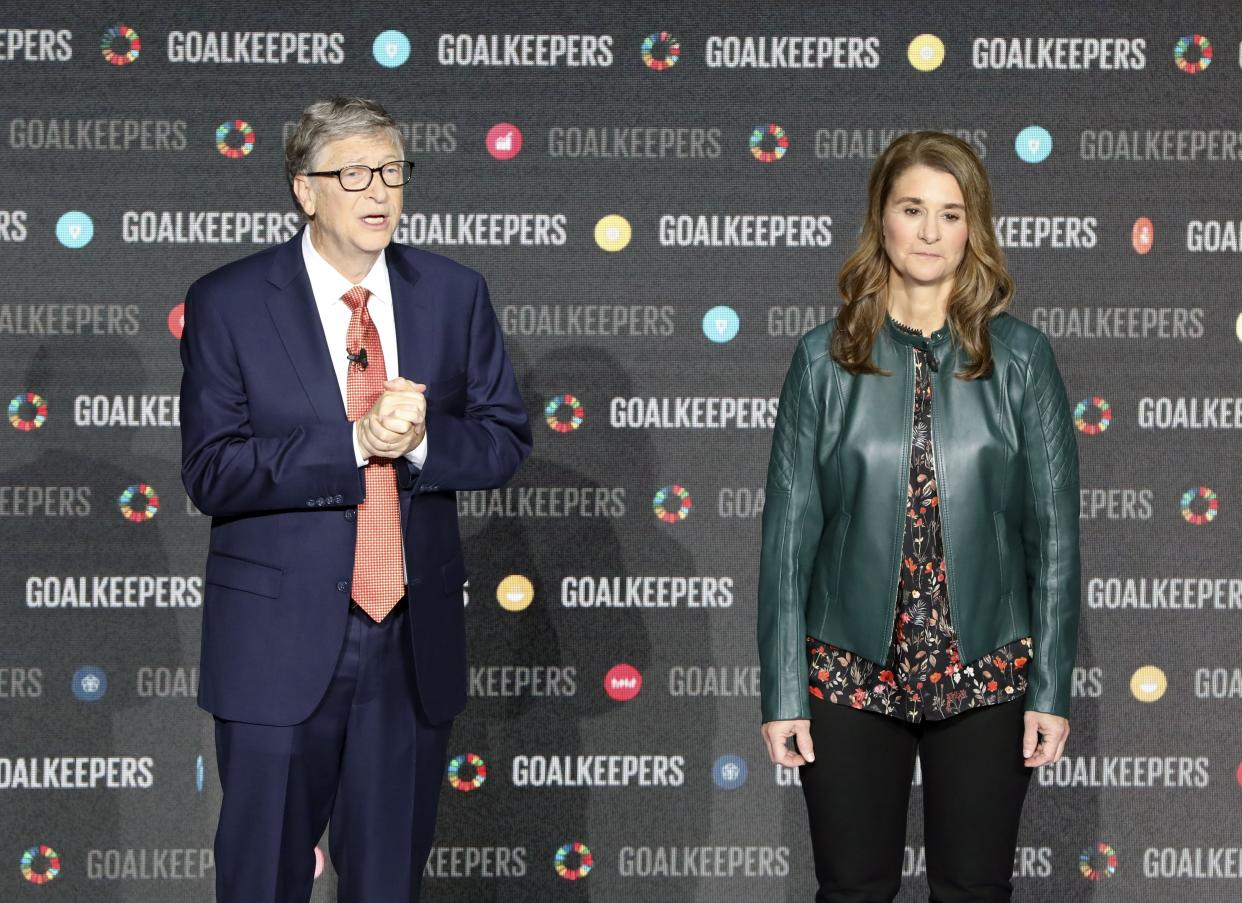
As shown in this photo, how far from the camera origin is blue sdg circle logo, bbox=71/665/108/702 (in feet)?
11.1

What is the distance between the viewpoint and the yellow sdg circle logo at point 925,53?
3383 millimetres

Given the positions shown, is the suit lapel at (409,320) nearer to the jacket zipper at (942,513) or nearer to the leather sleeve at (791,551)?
the leather sleeve at (791,551)

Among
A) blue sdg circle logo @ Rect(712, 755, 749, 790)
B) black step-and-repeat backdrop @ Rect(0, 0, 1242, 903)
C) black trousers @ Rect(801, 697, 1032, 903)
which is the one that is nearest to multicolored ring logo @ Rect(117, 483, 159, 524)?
black step-and-repeat backdrop @ Rect(0, 0, 1242, 903)

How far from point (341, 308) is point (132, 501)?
1.29 metres

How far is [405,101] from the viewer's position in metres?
3.35

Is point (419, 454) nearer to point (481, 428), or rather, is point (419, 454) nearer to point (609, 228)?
point (481, 428)

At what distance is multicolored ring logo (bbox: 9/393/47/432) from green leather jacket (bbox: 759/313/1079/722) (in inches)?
76.0

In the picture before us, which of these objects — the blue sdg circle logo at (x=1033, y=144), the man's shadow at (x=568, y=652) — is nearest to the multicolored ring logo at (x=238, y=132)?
the man's shadow at (x=568, y=652)

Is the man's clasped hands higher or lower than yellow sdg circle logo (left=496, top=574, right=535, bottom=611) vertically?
higher

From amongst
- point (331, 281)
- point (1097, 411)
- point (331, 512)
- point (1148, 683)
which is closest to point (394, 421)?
point (331, 512)

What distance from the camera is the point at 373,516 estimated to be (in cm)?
231

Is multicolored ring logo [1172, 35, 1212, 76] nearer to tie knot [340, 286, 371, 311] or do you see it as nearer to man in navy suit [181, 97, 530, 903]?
man in navy suit [181, 97, 530, 903]

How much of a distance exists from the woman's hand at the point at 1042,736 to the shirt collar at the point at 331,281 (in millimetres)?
1261

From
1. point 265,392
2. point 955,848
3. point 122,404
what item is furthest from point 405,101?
point 955,848
